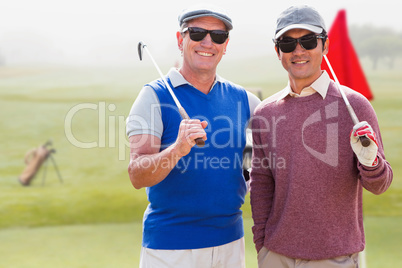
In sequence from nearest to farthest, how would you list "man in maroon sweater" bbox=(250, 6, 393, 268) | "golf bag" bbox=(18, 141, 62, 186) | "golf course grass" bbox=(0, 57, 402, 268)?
"man in maroon sweater" bbox=(250, 6, 393, 268) → "golf course grass" bbox=(0, 57, 402, 268) → "golf bag" bbox=(18, 141, 62, 186)

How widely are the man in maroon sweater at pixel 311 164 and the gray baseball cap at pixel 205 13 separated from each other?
286 millimetres

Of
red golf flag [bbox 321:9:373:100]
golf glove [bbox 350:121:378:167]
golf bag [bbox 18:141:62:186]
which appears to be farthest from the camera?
golf bag [bbox 18:141:62:186]

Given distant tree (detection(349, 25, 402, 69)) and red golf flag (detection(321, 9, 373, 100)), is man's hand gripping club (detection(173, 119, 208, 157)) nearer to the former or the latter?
red golf flag (detection(321, 9, 373, 100))

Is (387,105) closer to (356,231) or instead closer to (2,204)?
(2,204)

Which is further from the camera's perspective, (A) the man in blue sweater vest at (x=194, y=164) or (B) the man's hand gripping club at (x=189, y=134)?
(A) the man in blue sweater vest at (x=194, y=164)

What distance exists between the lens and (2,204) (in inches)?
295

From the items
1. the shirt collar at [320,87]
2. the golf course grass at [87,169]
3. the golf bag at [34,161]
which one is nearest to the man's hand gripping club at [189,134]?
the shirt collar at [320,87]

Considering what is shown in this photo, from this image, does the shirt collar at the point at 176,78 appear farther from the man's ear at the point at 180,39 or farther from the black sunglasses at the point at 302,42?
the black sunglasses at the point at 302,42

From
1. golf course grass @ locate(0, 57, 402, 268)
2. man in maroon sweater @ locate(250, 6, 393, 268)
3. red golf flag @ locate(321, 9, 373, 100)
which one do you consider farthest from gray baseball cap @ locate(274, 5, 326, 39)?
golf course grass @ locate(0, 57, 402, 268)

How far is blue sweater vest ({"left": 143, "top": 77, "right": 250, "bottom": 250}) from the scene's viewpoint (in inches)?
86.8

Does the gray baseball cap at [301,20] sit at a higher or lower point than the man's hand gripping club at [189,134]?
higher

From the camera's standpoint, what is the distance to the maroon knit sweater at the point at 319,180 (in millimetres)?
2090

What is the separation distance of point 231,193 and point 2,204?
20.5ft

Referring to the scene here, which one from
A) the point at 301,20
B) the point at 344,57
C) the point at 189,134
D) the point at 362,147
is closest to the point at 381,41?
the point at 344,57
